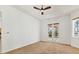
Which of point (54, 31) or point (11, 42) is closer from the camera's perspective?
point (11, 42)

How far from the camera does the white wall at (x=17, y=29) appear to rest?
2.12m

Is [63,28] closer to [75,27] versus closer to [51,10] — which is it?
[75,27]

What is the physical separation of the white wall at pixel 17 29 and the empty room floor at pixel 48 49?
111 millimetres

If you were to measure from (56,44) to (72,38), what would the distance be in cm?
35

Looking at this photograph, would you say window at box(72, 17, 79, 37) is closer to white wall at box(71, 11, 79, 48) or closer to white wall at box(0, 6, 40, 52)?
white wall at box(71, 11, 79, 48)

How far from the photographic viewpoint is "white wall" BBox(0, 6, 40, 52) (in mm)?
2125

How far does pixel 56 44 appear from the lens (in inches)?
91.0

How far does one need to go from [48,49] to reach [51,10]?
Answer: 2.63 ft

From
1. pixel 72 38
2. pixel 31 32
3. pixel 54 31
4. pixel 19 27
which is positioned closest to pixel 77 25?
pixel 72 38

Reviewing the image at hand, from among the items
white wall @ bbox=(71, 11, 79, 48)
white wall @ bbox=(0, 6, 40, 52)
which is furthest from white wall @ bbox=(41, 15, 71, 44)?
white wall @ bbox=(0, 6, 40, 52)

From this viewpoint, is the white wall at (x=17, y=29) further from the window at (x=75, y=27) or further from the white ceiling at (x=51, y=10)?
the window at (x=75, y=27)

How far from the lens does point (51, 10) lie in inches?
88.4
